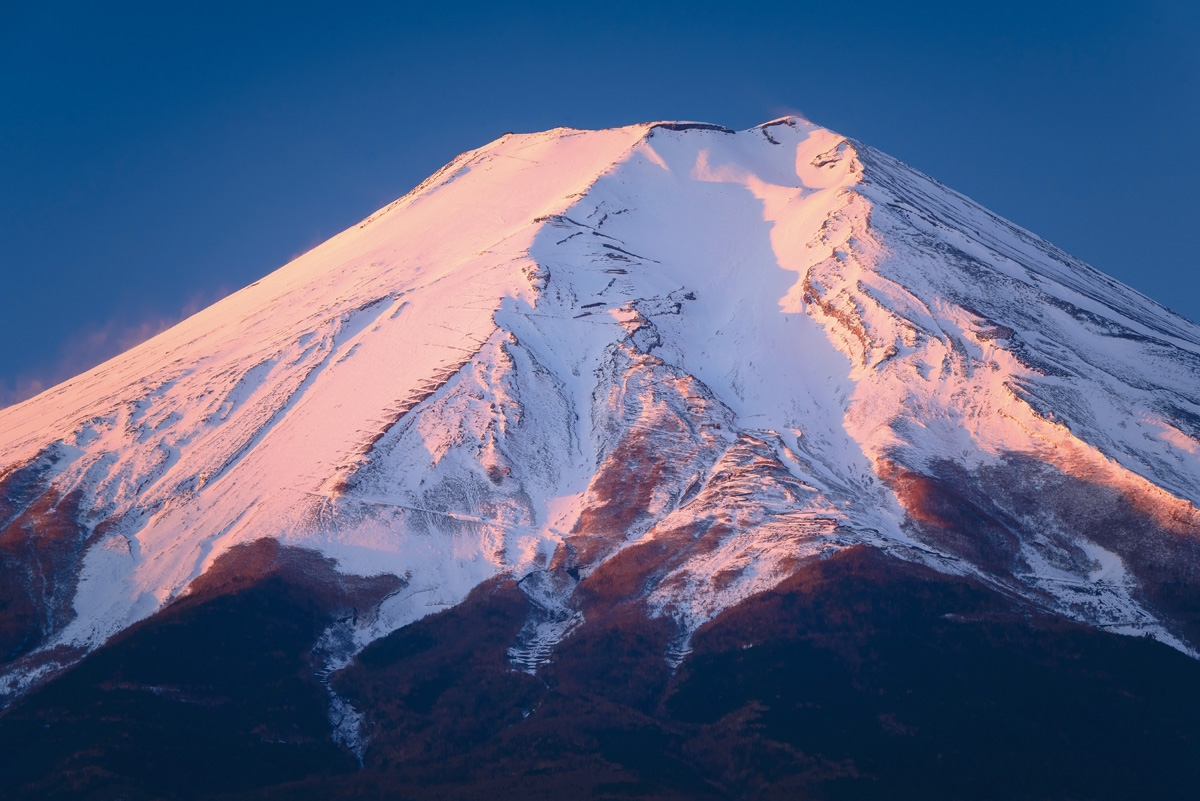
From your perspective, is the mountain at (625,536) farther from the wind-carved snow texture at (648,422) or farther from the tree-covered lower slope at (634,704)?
the wind-carved snow texture at (648,422)

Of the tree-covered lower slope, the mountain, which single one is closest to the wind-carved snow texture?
the mountain

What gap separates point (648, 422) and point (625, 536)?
544 inches

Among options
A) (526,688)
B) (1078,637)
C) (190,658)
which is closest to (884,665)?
(1078,637)

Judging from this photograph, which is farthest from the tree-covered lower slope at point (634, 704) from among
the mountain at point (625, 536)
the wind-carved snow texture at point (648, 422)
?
the wind-carved snow texture at point (648, 422)

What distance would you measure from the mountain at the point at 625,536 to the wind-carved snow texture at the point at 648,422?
1.22 ft

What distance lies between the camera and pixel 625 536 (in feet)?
277

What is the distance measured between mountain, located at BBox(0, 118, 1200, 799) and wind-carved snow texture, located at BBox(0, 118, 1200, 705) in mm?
373

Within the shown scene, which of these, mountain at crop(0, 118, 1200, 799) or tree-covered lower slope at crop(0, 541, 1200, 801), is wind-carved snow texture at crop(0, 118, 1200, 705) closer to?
mountain at crop(0, 118, 1200, 799)

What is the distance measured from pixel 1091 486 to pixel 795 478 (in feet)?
67.9

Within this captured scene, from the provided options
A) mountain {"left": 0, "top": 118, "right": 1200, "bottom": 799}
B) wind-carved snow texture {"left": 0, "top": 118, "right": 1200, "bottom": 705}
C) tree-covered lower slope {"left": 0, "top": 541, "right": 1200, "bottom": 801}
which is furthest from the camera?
wind-carved snow texture {"left": 0, "top": 118, "right": 1200, "bottom": 705}

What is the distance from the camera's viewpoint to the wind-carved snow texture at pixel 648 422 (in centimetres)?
8062

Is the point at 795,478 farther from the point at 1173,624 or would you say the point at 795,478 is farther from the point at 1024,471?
the point at 1173,624

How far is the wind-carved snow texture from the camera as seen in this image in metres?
80.6

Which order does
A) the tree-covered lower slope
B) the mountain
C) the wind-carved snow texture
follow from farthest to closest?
the wind-carved snow texture
the mountain
the tree-covered lower slope
